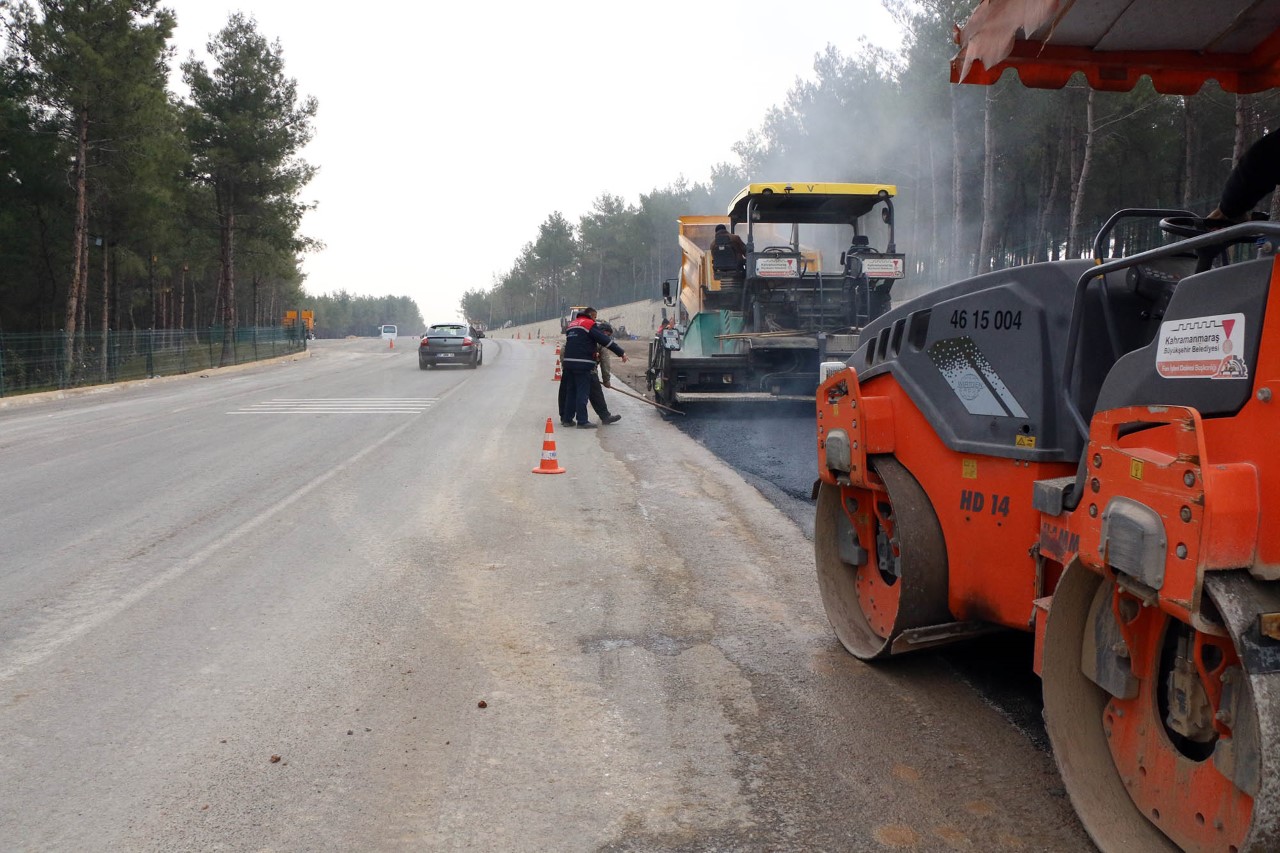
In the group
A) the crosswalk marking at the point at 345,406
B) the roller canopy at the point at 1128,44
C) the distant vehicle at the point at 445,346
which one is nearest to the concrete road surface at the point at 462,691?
the roller canopy at the point at 1128,44

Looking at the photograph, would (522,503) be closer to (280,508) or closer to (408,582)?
(280,508)

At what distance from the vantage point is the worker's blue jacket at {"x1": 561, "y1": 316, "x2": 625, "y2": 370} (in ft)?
47.2

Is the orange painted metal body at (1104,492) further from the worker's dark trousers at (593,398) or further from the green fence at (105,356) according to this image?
the green fence at (105,356)

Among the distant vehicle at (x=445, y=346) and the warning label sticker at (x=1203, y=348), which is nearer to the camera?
the warning label sticker at (x=1203, y=348)

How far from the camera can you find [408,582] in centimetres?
581

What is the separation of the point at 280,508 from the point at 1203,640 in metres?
7.00

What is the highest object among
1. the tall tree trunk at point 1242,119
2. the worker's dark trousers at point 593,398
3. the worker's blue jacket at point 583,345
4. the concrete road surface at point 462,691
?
the tall tree trunk at point 1242,119

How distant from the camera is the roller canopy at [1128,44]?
360 centimetres

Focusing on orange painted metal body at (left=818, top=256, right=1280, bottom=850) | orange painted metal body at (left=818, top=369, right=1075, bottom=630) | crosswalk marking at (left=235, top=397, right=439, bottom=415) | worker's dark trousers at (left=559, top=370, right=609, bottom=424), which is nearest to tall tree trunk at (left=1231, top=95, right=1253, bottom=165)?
worker's dark trousers at (left=559, top=370, right=609, bottom=424)

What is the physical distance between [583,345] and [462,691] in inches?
414

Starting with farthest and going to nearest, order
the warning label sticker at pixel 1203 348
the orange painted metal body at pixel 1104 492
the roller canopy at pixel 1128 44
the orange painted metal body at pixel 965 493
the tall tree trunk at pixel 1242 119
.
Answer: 1. the tall tree trunk at pixel 1242 119
2. the roller canopy at pixel 1128 44
3. the orange painted metal body at pixel 965 493
4. the warning label sticker at pixel 1203 348
5. the orange painted metal body at pixel 1104 492

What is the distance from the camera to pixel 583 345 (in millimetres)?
14375

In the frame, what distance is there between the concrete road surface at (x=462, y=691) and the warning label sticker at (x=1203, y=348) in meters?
1.38

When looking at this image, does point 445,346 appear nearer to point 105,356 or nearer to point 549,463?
point 105,356
